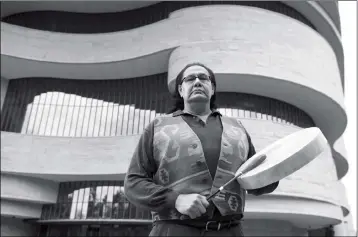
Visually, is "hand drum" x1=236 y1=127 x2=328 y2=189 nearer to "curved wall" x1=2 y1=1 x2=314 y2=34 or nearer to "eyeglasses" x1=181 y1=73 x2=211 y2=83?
"eyeglasses" x1=181 y1=73 x2=211 y2=83

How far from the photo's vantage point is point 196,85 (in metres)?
2.16

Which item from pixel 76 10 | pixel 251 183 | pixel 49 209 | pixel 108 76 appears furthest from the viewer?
pixel 76 10

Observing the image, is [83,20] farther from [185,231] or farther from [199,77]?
[185,231]

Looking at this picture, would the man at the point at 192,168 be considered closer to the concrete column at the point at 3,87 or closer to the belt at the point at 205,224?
the belt at the point at 205,224

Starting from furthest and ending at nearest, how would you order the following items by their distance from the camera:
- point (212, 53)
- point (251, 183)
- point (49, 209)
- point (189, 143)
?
point (49, 209) → point (212, 53) → point (189, 143) → point (251, 183)

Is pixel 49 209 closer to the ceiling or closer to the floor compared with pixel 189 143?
closer to the ceiling

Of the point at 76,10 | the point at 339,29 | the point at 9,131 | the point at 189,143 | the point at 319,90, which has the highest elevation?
the point at 339,29

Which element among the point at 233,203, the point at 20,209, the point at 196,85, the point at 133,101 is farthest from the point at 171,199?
the point at 20,209

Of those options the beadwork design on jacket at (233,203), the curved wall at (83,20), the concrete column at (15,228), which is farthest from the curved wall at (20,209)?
the beadwork design on jacket at (233,203)

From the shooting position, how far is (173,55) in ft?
45.0

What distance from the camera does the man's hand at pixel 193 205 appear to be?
1.62 metres

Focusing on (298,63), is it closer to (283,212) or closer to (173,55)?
(173,55)

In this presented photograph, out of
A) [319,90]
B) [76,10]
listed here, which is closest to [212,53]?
[319,90]

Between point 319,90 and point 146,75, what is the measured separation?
8.49 meters
